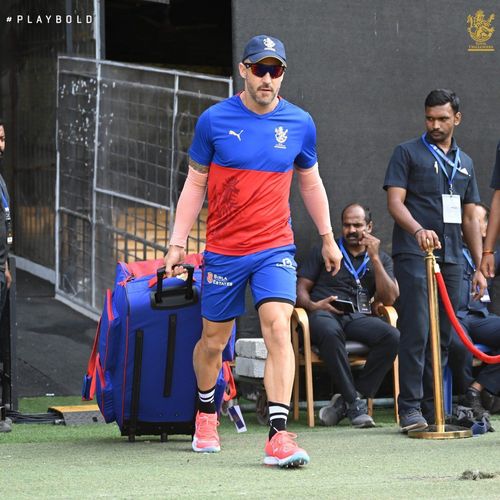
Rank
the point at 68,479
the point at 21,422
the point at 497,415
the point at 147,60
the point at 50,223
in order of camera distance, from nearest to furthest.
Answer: the point at 68,479
the point at 21,422
the point at 497,415
the point at 50,223
the point at 147,60

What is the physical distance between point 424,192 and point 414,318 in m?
0.70

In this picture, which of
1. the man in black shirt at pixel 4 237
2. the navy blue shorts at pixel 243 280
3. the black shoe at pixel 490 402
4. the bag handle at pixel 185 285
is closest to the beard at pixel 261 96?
the navy blue shorts at pixel 243 280

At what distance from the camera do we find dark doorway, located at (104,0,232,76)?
14.7m

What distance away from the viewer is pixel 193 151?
618 cm

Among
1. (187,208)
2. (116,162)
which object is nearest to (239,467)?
(187,208)

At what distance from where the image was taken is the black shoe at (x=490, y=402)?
8758 millimetres

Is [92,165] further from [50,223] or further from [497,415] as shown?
[497,415]

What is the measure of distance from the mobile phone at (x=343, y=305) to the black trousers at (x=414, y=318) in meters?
1.01

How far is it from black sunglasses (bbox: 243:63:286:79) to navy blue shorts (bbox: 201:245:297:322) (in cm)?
79

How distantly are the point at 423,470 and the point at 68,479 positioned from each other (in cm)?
145

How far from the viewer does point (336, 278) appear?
8.56 m

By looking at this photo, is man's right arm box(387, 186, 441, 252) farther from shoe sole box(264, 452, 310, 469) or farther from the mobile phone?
shoe sole box(264, 452, 310, 469)

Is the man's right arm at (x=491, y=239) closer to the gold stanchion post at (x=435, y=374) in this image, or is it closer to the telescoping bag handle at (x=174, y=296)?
the gold stanchion post at (x=435, y=374)

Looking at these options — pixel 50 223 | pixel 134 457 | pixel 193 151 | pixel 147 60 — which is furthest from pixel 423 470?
pixel 147 60
